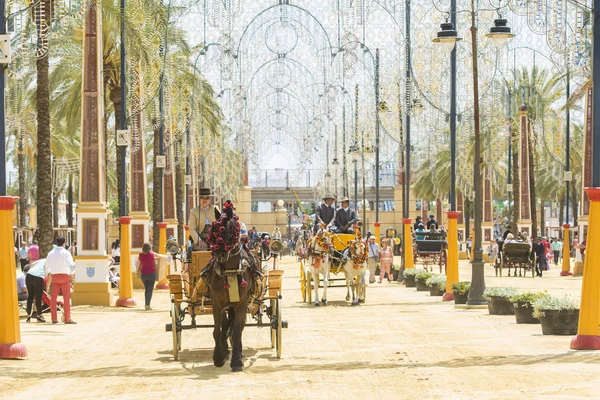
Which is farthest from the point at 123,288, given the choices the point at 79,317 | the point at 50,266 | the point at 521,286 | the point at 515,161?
the point at 515,161

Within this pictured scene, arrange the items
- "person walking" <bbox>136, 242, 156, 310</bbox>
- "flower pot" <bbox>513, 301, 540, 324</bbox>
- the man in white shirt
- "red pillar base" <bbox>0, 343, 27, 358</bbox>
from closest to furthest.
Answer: "red pillar base" <bbox>0, 343, 27, 358</bbox> < "flower pot" <bbox>513, 301, 540, 324</bbox> < the man in white shirt < "person walking" <bbox>136, 242, 156, 310</bbox>

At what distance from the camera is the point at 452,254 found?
29.7 metres

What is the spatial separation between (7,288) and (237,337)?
135 inches

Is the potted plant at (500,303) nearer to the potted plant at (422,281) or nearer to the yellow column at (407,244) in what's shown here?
the potted plant at (422,281)

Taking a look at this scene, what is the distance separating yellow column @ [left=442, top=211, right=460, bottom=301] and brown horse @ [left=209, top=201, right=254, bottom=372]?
14602 mm

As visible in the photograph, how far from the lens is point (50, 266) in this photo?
2327 centimetres

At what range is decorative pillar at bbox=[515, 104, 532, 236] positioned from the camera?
5984cm

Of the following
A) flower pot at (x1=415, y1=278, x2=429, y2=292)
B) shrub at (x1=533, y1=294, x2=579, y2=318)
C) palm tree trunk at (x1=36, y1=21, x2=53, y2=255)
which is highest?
palm tree trunk at (x1=36, y1=21, x2=53, y2=255)

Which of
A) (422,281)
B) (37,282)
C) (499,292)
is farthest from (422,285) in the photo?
(37,282)

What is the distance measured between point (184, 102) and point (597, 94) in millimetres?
32517

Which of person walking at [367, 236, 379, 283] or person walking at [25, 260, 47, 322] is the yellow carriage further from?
person walking at [367, 236, 379, 283]

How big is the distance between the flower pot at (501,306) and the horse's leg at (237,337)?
412 inches

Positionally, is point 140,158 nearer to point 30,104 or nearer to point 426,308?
point 30,104

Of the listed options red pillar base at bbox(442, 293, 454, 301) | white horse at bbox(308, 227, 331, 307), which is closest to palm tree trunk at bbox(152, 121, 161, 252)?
red pillar base at bbox(442, 293, 454, 301)
